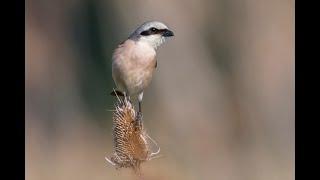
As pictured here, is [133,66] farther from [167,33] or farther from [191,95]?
[191,95]

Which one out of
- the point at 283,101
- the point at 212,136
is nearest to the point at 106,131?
the point at 212,136

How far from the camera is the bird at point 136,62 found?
4012mm

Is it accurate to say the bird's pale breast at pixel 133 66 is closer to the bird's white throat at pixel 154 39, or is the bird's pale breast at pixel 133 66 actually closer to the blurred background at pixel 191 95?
the bird's white throat at pixel 154 39

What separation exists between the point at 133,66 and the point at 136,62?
3 cm

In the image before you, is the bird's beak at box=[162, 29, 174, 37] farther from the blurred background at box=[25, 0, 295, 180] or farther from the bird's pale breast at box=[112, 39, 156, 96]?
the blurred background at box=[25, 0, 295, 180]

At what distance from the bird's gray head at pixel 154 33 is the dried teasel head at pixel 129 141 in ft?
1.95

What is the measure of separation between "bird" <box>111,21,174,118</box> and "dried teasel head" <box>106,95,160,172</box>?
24.2 inches

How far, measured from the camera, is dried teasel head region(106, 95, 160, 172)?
3.09 metres

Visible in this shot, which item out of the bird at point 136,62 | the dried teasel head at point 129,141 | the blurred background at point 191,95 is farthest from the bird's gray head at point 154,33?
the blurred background at point 191,95

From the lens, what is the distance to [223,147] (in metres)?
8.59

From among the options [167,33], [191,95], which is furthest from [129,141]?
[191,95]

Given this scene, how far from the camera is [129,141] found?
3191mm

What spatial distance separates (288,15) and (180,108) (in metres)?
1.47
